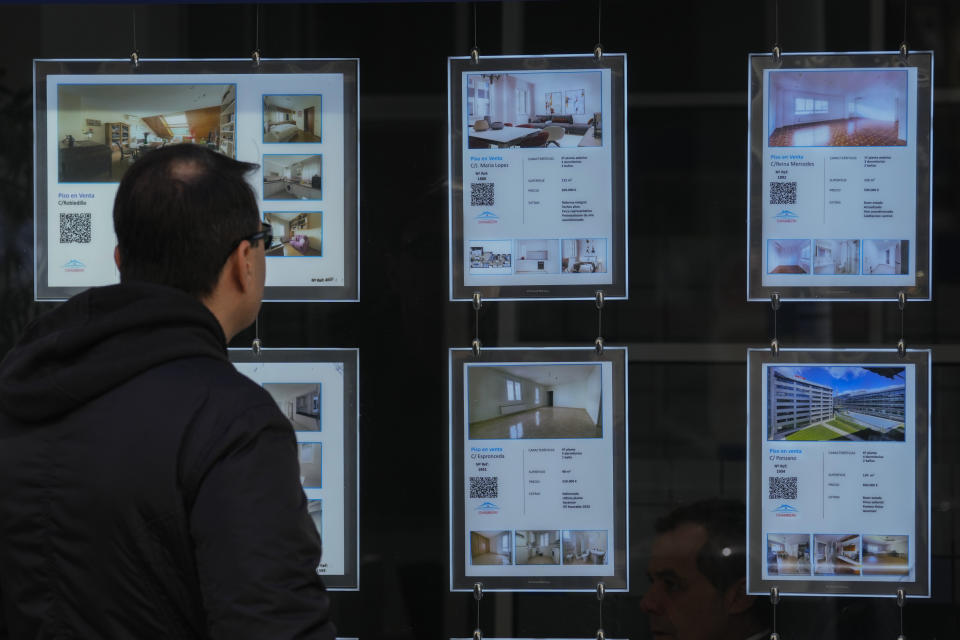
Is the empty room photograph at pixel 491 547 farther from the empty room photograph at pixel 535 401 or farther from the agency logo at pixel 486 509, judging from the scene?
the empty room photograph at pixel 535 401

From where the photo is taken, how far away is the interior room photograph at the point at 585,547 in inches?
120

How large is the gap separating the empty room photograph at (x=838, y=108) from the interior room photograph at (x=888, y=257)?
10.7 inches

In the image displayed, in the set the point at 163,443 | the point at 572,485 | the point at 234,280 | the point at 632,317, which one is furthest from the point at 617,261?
the point at 163,443

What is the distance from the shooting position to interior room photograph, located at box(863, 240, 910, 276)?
300 cm

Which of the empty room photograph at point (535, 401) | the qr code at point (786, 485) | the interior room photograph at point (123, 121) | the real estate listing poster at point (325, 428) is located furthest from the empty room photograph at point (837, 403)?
the interior room photograph at point (123, 121)

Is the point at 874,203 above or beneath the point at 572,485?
above

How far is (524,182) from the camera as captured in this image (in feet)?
9.98

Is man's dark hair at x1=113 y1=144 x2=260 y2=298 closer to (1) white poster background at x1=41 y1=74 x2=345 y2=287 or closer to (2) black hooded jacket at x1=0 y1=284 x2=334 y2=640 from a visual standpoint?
(2) black hooded jacket at x1=0 y1=284 x2=334 y2=640

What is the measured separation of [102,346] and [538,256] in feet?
5.31

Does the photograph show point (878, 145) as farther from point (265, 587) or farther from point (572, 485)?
point (265, 587)

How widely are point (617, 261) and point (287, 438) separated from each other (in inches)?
63.6

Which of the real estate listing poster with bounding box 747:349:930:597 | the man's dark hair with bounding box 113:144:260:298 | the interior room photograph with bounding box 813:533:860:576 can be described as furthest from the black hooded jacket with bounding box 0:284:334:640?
the interior room photograph with bounding box 813:533:860:576

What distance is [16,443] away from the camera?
63.3 inches

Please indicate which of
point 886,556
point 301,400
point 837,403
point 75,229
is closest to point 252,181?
point 75,229
